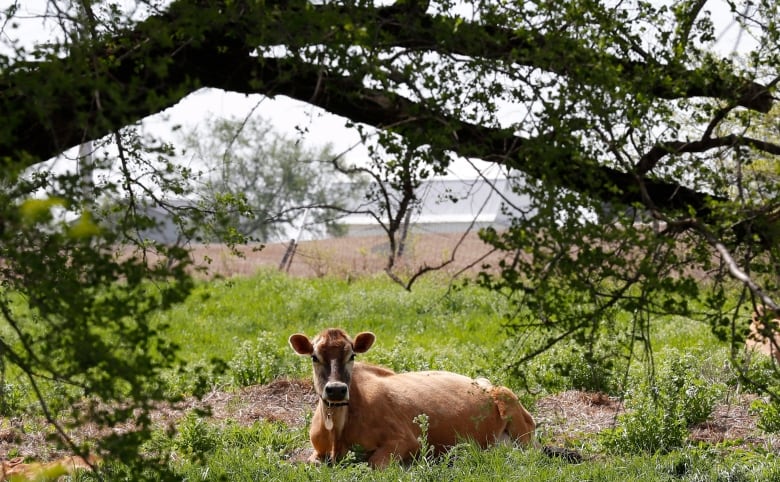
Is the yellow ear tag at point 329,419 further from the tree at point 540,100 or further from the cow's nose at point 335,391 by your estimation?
the tree at point 540,100

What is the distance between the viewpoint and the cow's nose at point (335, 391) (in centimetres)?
880

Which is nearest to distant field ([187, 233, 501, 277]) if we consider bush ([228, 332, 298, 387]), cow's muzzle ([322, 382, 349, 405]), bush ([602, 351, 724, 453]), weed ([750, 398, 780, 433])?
bush ([228, 332, 298, 387])

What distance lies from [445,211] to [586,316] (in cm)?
3132

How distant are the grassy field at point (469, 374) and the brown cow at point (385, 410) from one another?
0.24m

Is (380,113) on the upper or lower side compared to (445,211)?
upper

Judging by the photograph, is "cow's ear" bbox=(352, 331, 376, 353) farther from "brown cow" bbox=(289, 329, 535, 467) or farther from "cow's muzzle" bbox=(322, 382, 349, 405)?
"cow's muzzle" bbox=(322, 382, 349, 405)

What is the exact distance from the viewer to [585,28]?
227 inches

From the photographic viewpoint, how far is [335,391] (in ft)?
28.9

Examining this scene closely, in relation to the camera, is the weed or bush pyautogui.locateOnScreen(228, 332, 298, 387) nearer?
the weed

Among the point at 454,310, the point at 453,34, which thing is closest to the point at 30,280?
the point at 453,34

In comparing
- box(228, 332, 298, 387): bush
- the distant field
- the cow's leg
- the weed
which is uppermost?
the weed

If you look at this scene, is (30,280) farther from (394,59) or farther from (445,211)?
(445,211)

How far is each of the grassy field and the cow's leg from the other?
0.49 ft

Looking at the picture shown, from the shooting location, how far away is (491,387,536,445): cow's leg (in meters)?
9.50
